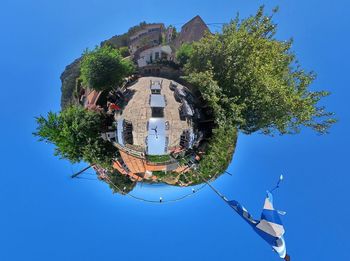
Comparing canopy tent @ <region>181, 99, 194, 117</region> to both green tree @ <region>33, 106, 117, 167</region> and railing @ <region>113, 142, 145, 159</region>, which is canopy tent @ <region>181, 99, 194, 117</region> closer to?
railing @ <region>113, 142, 145, 159</region>

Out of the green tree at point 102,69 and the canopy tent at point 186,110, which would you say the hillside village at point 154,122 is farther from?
the green tree at point 102,69

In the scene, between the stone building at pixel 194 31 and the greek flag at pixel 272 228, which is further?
the stone building at pixel 194 31

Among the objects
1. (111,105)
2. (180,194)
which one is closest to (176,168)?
(180,194)

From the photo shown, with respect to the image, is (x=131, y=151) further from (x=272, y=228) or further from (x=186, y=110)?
(x=272, y=228)

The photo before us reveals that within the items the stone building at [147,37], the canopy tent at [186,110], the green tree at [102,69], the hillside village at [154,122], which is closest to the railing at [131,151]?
the hillside village at [154,122]

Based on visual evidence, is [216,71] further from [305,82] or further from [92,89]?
[92,89]

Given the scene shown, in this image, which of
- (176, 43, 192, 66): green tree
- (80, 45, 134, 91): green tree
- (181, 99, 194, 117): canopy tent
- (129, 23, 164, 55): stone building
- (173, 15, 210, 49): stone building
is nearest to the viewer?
(181, 99, 194, 117): canopy tent

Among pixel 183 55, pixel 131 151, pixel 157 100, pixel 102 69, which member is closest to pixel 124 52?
pixel 183 55

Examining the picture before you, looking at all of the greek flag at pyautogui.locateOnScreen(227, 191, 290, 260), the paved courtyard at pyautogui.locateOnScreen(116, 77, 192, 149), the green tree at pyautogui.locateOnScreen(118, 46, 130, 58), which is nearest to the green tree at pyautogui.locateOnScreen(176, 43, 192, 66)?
the green tree at pyautogui.locateOnScreen(118, 46, 130, 58)
